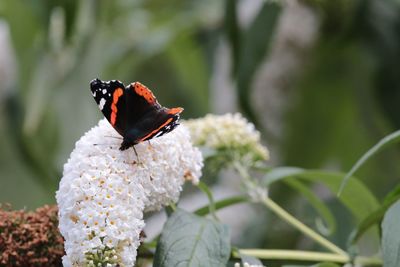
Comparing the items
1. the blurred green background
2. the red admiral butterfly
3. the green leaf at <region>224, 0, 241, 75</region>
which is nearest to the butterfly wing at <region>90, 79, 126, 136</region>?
the red admiral butterfly

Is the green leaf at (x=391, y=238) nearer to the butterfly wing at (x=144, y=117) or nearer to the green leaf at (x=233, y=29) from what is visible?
the butterfly wing at (x=144, y=117)

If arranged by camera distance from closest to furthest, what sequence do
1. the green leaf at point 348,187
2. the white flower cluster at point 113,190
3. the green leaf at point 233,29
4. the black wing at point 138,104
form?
the white flower cluster at point 113,190 < the black wing at point 138,104 < the green leaf at point 348,187 < the green leaf at point 233,29

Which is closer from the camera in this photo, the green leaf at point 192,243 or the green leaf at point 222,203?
the green leaf at point 192,243

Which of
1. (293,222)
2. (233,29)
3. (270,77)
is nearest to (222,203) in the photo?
(293,222)

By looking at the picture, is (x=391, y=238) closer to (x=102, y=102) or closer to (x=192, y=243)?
(x=192, y=243)

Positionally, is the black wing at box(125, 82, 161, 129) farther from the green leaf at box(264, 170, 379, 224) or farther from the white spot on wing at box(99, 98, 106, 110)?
the green leaf at box(264, 170, 379, 224)

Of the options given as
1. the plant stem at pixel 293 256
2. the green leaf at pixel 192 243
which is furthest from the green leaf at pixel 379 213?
the green leaf at pixel 192 243

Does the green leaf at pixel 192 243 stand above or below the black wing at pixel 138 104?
below
